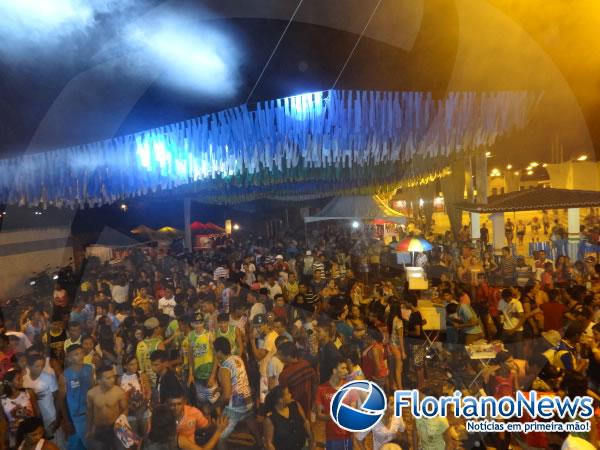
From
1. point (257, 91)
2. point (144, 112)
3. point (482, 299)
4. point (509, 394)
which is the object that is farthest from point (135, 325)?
point (482, 299)

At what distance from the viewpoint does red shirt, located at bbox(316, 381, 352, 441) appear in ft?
11.6

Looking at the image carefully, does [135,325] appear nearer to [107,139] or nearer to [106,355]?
[106,355]

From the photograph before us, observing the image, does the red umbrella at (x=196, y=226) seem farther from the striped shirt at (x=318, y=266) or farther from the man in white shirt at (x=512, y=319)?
the man in white shirt at (x=512, y=319)

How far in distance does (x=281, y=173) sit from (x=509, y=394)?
21.0ft

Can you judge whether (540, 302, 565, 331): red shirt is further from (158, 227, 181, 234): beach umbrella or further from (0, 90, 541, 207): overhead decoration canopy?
(158, 227, 181, 234): beach umbrella

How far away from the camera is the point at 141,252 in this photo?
51.8ft

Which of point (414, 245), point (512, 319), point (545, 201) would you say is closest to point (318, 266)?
point (414, 245)

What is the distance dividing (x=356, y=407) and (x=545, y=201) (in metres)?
8.44

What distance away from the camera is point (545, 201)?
9531mm

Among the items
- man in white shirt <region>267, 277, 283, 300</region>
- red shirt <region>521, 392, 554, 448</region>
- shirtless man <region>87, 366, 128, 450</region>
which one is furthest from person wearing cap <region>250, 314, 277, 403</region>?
red shirt <region>521, 392, 554, 448</region>

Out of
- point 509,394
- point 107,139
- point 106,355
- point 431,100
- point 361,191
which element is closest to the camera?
point 509,394

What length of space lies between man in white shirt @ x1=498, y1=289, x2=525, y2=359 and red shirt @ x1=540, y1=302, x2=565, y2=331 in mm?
293

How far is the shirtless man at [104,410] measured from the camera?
11.5ft

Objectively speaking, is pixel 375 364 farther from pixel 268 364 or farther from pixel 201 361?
pixel 201 361
